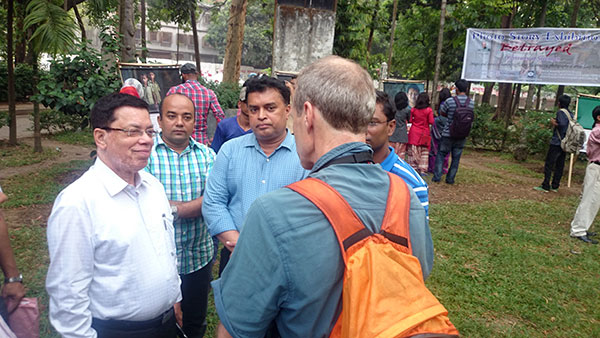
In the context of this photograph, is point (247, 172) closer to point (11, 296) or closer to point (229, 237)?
point (229, 237)

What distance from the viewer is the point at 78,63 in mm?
6762

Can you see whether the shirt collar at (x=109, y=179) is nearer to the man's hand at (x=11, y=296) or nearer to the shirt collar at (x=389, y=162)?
the man's hand at (x=11, y=296)

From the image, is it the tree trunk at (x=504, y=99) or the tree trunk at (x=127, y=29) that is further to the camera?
the tree trunk at (x=504, y=99)

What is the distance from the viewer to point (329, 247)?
1147 mm

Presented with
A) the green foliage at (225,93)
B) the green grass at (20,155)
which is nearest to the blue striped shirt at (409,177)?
the green grass at (20,155)

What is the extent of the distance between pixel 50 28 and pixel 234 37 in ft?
27.3

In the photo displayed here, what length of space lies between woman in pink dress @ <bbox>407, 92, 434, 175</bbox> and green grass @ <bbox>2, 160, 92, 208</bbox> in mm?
6496

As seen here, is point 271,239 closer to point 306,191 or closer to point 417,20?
point 306,191

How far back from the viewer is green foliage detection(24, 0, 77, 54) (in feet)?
21.6

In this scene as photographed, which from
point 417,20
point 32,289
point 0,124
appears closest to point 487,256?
point 32,289

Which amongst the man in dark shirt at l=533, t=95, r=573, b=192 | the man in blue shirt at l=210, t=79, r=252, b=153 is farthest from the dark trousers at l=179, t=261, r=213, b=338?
the man in dark shirt at l=533, t=95, r=573, b=192

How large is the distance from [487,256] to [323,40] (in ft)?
17.8

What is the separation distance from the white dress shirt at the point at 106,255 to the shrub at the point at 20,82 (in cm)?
2101

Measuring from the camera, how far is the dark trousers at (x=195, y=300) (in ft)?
9.45
